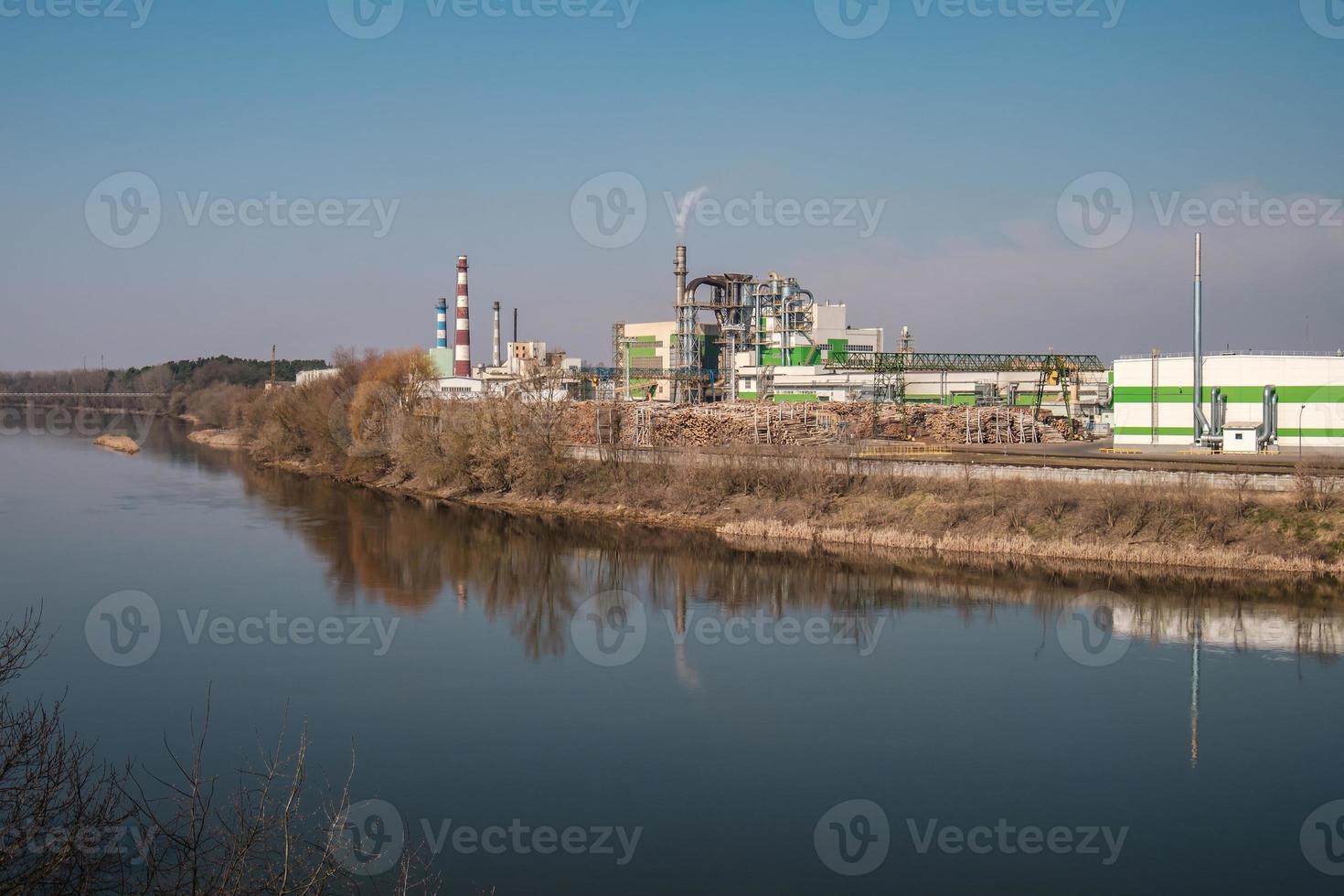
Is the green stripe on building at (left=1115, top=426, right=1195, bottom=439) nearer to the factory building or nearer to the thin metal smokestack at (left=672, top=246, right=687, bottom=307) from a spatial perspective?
the factory building

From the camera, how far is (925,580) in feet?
60.7

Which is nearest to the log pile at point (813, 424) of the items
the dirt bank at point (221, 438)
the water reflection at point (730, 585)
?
the water reflection at point (730, 585)

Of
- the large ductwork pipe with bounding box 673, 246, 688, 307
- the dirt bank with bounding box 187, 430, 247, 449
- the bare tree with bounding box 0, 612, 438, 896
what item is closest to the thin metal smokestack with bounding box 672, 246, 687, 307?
the large ductwork pipe with bounding box 673, 246, 688, 307

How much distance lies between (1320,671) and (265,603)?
14.1 m

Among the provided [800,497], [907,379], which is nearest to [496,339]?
[907,379]

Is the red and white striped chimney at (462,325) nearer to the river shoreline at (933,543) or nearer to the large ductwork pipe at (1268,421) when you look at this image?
the river shoreline at (933,543)

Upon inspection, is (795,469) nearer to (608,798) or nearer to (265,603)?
(265,603)

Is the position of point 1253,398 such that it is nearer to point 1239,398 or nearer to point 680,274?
point 1239,398

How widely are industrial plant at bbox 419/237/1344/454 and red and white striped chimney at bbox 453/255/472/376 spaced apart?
0.06 meters

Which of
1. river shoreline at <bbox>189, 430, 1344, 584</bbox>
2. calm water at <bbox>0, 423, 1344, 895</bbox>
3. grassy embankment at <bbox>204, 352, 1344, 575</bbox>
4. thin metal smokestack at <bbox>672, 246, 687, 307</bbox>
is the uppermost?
thin metal smokestack at <bbox>672, 246, 687, 307</bbox>

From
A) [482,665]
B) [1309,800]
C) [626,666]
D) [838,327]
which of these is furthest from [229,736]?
[838,327]

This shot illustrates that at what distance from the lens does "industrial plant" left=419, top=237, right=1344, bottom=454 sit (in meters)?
24.8

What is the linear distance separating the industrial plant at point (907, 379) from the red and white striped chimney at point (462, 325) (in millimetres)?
60

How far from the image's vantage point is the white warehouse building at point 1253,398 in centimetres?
2442
